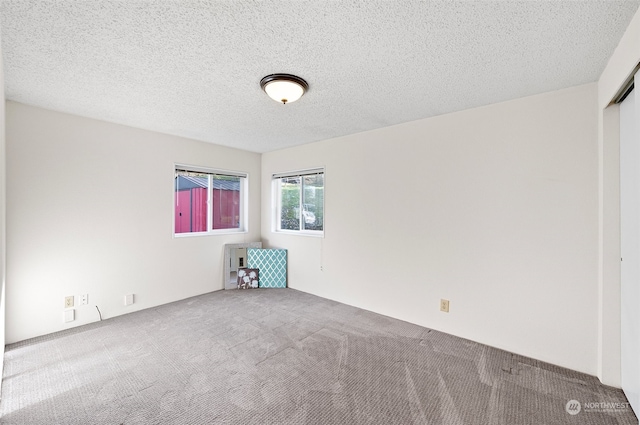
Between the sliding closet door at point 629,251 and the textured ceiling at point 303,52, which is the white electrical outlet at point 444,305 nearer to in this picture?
the sliding closet door at point 629,251

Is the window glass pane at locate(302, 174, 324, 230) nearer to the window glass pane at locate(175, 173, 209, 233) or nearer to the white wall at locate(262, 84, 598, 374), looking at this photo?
the white wall at locate(262, 84, 598, 374)

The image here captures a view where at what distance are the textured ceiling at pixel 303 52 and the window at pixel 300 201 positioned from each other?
5.14ft

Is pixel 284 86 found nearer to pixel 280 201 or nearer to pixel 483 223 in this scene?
pixel 483 223

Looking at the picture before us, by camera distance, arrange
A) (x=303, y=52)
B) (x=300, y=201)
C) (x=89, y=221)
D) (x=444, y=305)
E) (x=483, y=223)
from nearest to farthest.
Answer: (x=303, y=52)
(x=483, y=223)
(x=444, y=305)
(x=89, y=221)
(x=300, y=201)

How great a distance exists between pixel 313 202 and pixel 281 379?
2648mm

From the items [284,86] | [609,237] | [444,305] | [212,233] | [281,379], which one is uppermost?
[284,86]

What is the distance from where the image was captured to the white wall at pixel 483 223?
86.4 inches

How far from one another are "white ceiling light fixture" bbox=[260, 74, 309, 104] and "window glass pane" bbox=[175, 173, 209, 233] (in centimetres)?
238

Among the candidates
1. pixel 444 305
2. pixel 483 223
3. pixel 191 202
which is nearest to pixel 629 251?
pixel 483 223

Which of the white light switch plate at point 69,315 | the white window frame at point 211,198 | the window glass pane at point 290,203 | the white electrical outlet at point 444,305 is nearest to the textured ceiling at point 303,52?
the white window frame at point 211,198

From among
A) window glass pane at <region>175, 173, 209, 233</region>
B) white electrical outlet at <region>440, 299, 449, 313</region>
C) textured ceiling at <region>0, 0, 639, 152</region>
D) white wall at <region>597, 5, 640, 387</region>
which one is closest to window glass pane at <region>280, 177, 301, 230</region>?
window glass pane at <region>175, 173, 209, 233</region>

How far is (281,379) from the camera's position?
2078mm

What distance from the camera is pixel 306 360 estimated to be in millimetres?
2338

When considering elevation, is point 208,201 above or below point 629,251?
above
